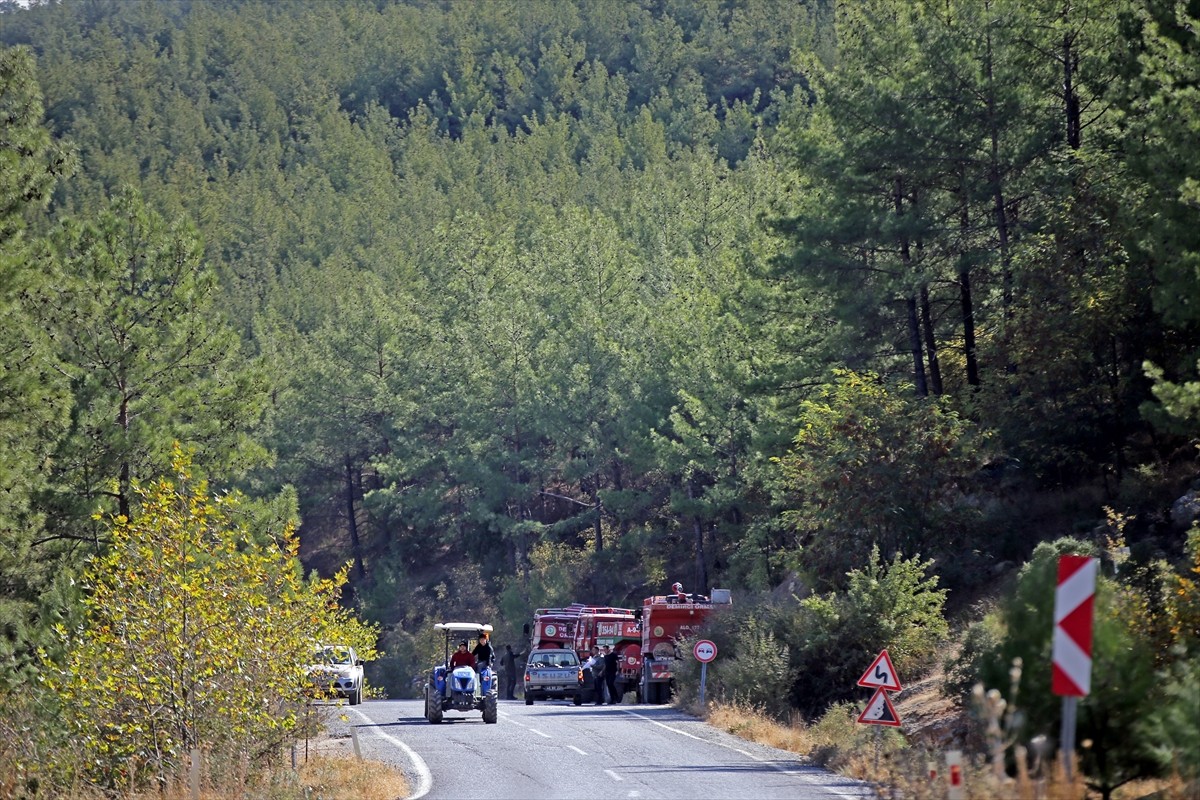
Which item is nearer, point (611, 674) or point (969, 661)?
point (969, 661)

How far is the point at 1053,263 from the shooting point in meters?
33.3

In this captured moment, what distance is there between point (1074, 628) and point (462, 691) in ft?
68.6

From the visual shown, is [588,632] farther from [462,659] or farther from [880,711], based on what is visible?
[880,711]

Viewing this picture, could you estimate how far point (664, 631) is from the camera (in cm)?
3912

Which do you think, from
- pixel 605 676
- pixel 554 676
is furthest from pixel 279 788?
pixel 605 676

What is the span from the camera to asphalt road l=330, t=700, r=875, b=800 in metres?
18.6

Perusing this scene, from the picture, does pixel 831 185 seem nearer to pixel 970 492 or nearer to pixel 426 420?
pixel 970 492

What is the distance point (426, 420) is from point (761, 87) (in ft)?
293

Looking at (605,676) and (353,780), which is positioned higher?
(605,676)

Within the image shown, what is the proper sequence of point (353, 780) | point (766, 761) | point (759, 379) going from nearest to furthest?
point (353, 780) < point (766, 761) < point (759, 379)

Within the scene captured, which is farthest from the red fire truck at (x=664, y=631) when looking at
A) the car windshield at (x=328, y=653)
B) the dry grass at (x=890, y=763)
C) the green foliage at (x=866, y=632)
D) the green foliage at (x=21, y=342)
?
the car windshield at (x=328, y=653)

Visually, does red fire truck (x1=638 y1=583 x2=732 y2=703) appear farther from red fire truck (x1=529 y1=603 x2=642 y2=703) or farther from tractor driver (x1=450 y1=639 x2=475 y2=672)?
tractor driver (x1=450 y1=639 x2=475 y2=672)

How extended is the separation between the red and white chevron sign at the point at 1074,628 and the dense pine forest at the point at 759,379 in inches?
85.8

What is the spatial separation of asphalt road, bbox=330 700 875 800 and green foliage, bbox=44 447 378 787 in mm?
2525
